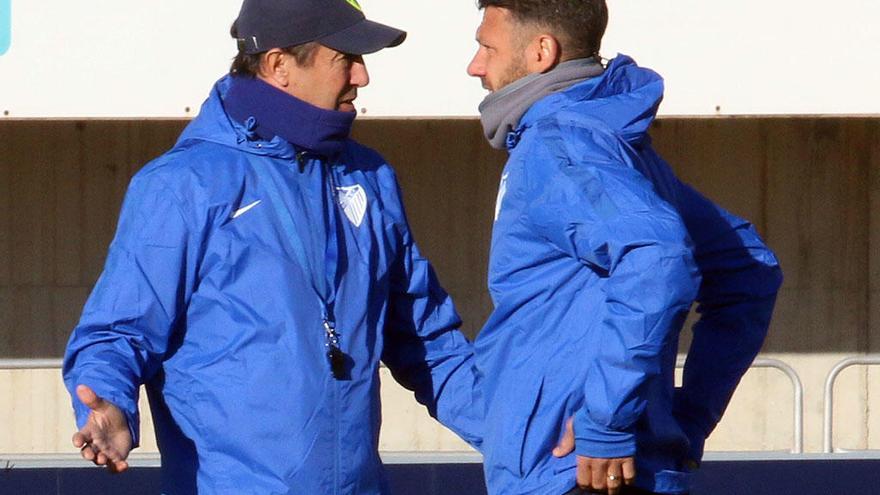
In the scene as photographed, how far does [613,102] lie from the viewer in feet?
8.89

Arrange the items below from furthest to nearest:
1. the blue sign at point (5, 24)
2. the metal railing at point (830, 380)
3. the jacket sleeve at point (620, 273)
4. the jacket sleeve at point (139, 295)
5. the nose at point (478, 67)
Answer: the metal railing at point (830, 380)
the blue sign at point (5, 24)
the nose at point (478, 67)
the jacket sleeve at point (139, 295)
the jacket sleeve at point (620, 273)

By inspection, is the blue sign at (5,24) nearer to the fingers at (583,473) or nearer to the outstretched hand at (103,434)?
the outstretched hand at (103,434)

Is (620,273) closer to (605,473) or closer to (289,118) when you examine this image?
(605,473)

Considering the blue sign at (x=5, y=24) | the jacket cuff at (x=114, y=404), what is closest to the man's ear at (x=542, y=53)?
the jacket cuff at (x=114, y=404)

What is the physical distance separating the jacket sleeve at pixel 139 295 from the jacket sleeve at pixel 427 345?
551 mm

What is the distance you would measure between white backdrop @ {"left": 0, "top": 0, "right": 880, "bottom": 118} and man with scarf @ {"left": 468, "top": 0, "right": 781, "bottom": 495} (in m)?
2.49

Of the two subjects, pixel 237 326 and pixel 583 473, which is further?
pixel 237 326

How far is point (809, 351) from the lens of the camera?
24.3 ft

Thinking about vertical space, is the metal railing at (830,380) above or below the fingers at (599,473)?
below

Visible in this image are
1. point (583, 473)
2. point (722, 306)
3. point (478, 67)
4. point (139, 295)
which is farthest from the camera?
point (722, 306)

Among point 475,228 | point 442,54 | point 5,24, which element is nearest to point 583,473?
point 442,54

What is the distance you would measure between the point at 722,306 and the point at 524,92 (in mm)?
678

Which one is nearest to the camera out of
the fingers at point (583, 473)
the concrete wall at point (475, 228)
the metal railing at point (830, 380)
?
the fingers at point (583, 473)

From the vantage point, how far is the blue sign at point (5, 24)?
5.38 meters
